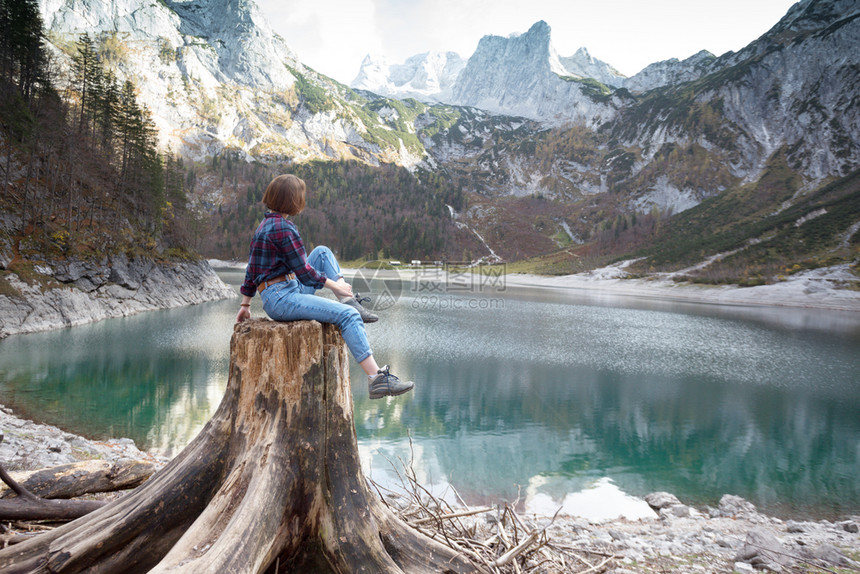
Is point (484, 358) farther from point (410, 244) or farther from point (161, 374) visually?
point (410, 244)

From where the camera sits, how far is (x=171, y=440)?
1097cm

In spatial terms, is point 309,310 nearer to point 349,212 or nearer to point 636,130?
point 349,212

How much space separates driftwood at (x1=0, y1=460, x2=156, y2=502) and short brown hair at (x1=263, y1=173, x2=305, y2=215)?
3.16m

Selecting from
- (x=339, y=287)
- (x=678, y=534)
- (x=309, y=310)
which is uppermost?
(x=339, y=287)

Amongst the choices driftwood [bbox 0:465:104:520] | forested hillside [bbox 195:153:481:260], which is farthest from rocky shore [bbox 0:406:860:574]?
forested hillside [bbox 195:153:481:260]

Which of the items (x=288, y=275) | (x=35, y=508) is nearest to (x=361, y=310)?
(x=288, y=275)

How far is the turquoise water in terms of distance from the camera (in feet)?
34.7

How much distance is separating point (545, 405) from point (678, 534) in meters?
8.70

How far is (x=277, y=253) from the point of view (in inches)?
131

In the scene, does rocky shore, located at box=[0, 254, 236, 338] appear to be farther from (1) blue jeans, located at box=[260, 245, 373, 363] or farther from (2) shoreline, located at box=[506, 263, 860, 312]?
(2) shoreline, located at box=[506, 263, 860, 312]

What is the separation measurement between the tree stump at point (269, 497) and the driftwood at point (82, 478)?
168 centimetres

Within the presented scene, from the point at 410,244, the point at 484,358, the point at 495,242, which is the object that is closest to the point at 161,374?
the point at 484,358

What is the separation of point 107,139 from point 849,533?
52404 mm

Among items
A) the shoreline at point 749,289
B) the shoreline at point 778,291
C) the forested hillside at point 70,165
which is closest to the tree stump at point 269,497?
the forested hillside at point 70,165
